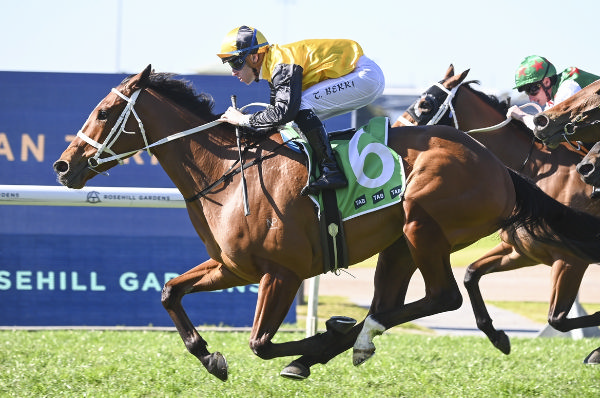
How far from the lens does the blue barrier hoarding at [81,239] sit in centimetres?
764

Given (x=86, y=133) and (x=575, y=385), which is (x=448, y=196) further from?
(x=86, y=133)

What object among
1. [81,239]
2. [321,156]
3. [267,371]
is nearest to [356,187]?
[321,156]

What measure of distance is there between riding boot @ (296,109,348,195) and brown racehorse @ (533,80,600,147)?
122 centimetres

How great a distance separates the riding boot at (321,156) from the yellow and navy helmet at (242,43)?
1.48 ft

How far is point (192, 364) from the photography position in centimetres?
571

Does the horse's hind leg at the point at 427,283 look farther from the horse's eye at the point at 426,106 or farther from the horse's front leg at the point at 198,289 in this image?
the horse's eye at the point at 426,106

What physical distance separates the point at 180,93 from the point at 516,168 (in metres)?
2.47

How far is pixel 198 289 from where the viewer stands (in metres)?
4.96

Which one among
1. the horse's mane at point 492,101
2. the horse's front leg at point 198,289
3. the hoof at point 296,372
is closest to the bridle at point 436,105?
the horse's mane at point 492,101

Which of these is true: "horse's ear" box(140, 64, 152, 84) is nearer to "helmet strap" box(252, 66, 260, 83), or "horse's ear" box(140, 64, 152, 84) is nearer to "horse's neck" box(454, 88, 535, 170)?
"helmet strap" box(252, 66, 260, 83)

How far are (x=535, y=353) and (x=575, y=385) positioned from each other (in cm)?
127

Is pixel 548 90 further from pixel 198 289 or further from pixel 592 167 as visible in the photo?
pixel 198 289

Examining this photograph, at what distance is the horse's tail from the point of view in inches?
191

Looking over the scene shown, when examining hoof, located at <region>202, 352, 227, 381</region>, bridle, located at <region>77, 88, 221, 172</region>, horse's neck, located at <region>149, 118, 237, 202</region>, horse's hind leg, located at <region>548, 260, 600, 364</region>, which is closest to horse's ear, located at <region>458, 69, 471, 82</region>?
horse's hind leg, located at <region>548, 260, 600, 364</region>
